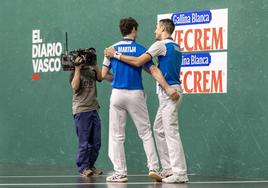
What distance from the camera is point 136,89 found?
1104cm

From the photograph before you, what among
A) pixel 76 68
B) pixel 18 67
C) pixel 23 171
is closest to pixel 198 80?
pixel 76 68

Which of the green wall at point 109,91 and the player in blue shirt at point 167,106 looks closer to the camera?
the player in blue shirt at point 167,106

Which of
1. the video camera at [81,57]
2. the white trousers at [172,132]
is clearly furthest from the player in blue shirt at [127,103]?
the video camera at [81,57]

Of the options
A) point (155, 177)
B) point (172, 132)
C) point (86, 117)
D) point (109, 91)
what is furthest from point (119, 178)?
point (109, 91)

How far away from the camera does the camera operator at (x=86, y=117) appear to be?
12.3m

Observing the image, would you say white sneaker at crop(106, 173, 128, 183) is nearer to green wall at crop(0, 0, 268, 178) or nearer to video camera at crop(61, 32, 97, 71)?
green wall at crop(0, 0, 268, 178)

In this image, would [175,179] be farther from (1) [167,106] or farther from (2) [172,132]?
(1) [167,106]

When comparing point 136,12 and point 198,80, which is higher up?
point 136,12

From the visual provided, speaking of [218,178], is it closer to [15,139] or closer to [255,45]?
[255,45]

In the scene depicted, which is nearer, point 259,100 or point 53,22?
point 259,100

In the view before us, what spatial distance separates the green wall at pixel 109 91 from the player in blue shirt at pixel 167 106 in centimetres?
123

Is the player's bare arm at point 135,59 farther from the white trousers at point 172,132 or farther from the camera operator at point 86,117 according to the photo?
the camera operator at point 86,117

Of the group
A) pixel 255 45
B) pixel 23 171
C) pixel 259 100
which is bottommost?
pixel 23 171

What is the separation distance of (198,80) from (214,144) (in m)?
0.96
